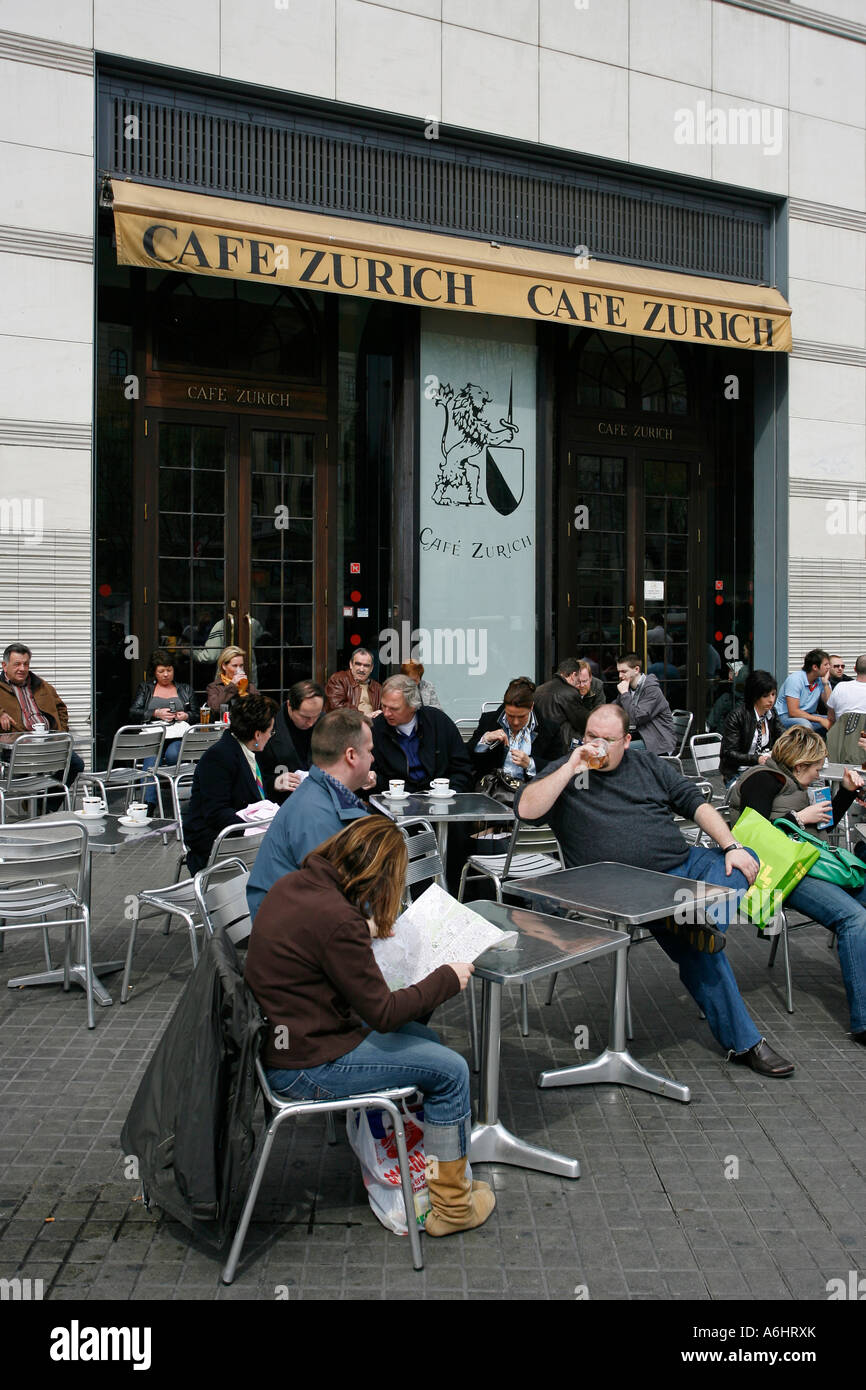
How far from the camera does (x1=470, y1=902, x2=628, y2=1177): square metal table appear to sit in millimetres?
4168

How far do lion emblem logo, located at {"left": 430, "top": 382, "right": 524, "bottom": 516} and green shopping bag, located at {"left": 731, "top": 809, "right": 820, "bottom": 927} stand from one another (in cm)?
735

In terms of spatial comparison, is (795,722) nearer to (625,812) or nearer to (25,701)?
(625,812)

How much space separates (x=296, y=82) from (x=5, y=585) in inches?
211

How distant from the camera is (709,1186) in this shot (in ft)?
13.7

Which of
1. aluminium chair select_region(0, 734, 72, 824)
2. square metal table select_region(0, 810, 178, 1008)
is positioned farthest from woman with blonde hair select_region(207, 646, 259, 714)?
square metal table select_region(0, 810, 178, 1008)

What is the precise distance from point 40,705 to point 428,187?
249 inches

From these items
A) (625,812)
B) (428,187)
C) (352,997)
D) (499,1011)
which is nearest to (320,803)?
(499,1011)

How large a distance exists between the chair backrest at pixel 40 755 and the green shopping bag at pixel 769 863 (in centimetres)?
561

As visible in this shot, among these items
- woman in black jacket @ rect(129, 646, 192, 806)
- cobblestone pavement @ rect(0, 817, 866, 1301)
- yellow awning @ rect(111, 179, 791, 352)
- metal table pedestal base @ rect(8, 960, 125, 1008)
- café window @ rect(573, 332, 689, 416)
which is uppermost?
yellow awning @ rect(111, 179, 791, 352)

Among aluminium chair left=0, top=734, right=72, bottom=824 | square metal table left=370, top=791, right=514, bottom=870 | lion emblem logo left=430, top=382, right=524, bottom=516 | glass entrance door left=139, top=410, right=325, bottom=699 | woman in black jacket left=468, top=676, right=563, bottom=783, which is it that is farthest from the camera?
lion emblem logo left=430, top=382, right=524, bottom=516

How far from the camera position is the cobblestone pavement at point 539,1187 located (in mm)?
3574

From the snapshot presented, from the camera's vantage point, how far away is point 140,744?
9695 millimetres

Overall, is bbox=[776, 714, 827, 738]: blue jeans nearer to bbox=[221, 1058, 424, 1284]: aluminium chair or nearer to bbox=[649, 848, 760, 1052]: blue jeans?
bbox=[649, 848, 760, 1052]: blue jeans

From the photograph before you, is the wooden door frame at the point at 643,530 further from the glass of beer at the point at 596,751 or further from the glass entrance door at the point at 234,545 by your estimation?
the glass of beer at the point at 596,751
